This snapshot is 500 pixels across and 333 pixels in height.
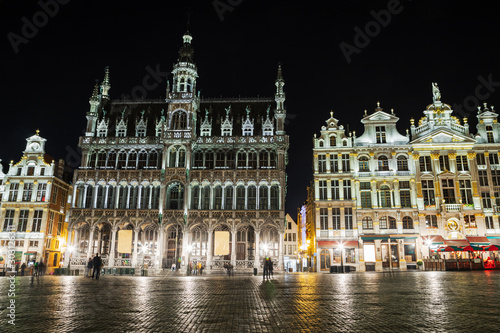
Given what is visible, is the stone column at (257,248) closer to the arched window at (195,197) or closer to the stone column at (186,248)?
the stone column at (186,248)

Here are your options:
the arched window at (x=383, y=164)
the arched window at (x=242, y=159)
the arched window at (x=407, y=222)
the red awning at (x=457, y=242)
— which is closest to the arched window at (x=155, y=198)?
the arched window at (x=242, y=159)

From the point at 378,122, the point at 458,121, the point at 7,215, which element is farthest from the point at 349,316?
the point at 7,215

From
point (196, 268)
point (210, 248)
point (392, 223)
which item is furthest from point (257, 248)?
point (392, 223)

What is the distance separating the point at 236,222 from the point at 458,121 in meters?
35.1

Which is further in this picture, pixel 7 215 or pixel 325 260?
pixel 7 215

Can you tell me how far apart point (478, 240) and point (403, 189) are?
11.0 metres

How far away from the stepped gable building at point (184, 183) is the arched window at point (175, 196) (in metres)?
0.14

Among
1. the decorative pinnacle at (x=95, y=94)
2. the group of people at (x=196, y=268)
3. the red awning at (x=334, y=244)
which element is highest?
the decorative pinnacle at (x=95, y=94)

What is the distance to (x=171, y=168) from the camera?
53.5 m

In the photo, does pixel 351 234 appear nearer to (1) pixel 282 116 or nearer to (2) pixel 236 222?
(2) pixel 236 222

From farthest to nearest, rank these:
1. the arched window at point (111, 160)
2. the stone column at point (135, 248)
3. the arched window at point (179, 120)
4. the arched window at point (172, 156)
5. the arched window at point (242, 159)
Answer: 1. the arched window at point (111, 160)
2. the arched window at point (179, 120)
3. the arched window at point (242, 159)
4. the arched window at point (172, 156)
5. the stone column at point (135, 248)

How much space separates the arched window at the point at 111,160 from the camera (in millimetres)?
56266

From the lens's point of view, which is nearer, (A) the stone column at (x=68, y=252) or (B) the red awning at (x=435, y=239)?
(B) the red awning at (x=435, y=239)

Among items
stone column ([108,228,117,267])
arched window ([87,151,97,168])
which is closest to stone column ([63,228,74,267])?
stone column ([108,228,117,267])
